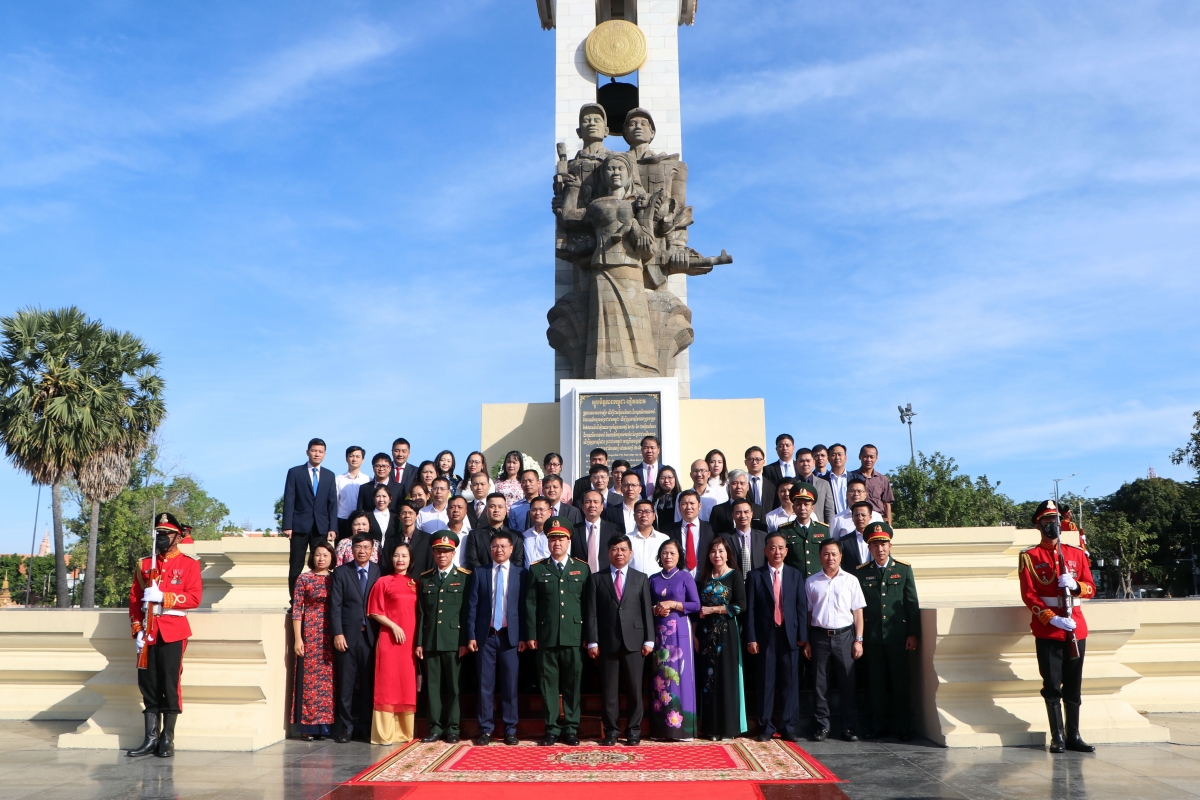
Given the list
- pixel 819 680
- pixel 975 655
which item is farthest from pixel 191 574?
pixel 975 655

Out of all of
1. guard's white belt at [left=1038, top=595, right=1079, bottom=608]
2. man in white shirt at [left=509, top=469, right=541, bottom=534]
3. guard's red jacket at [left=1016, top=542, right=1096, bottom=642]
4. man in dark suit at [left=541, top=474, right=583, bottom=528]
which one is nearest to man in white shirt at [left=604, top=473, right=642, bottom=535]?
man in dark suit at [left=541, top=474, right=583, bottom=528]

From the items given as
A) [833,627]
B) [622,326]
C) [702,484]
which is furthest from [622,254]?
[833,627]

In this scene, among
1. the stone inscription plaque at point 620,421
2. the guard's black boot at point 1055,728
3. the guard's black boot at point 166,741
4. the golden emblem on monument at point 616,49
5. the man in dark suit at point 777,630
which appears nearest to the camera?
the guard's black boot at point 1055,728

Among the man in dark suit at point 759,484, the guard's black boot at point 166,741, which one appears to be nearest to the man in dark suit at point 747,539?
the man in dark suit at point 759,484

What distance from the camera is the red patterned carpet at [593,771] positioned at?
184 inches

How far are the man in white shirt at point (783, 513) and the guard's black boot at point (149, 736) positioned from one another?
4397 millimetres

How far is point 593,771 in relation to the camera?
5.13 metres

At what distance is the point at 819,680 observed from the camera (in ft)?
20.5

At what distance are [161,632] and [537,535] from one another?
251cm

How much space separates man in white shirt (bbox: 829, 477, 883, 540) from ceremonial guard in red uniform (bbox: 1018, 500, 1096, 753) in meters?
1.51

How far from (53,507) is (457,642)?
1659 cm

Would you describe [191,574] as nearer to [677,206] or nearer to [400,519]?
[400,519]

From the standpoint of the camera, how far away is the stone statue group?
1240 cm

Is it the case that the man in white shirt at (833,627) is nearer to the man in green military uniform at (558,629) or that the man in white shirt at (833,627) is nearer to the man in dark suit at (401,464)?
the man in green military uniform at (558,629)
